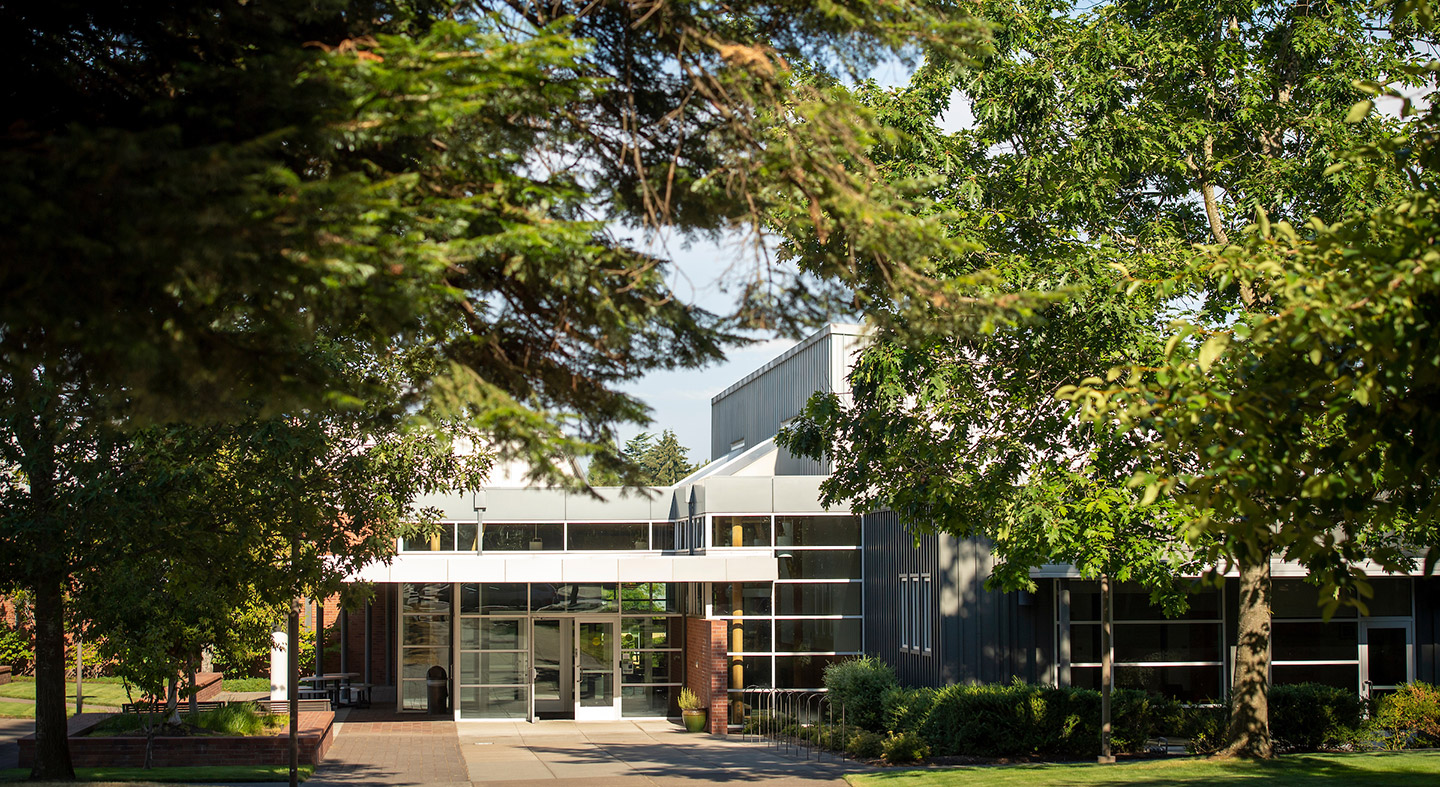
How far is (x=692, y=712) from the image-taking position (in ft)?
77.4

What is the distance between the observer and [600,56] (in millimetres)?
7062

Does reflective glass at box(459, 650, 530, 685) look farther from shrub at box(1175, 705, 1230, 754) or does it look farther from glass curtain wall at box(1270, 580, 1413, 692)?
glass curtain wall at box(1270, 580, 1413, 692)

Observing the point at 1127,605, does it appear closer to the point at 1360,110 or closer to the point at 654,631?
the point at 654,631

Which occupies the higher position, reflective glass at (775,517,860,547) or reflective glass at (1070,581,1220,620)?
reflective glass at (775,517,860,547)

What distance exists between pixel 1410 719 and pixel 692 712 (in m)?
11.9

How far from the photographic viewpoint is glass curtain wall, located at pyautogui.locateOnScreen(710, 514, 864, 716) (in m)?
24.5

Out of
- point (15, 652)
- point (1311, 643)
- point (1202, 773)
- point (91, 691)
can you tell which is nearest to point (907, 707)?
point (1202, 773)

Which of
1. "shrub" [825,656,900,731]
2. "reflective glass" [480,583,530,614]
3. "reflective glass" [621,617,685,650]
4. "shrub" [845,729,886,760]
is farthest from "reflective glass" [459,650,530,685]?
"shrub" [845,729,886,760]

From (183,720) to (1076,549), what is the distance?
13.4 metres

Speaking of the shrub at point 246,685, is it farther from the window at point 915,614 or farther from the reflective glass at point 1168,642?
the reflective glass at point 1168,642

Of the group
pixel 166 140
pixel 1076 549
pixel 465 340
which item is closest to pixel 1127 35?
pixel 1076 549

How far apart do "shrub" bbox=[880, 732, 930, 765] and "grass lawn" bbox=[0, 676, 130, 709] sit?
17644 mm

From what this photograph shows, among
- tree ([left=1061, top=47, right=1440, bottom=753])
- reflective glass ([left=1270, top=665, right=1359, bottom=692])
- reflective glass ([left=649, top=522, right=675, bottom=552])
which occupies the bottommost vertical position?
reflective glass ([left=1270, top=665, right=1359, bottom=692])

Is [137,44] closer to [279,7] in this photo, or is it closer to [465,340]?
[279,7]
